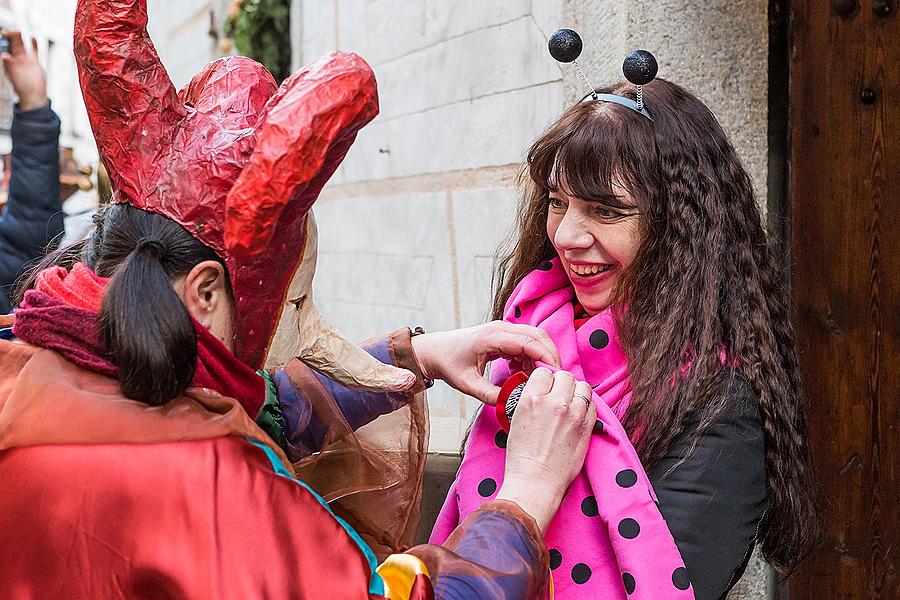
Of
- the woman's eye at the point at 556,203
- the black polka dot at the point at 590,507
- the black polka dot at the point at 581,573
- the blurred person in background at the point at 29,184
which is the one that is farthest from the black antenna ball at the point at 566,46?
the blurred person in background at the point at 29,184

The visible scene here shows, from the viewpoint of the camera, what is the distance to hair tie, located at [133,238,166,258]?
4.52 feet

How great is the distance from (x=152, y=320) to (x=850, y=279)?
1891mm

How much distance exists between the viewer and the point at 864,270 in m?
2.49

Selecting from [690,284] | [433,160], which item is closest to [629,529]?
[690,284]

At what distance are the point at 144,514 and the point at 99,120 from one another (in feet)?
2.02

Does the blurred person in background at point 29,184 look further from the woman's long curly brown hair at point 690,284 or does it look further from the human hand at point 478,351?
the woman's long curly brown hair at point 690,284

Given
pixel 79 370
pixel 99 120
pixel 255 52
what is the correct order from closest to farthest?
pixel 79 370, pixel 99 120, pixel 255 52

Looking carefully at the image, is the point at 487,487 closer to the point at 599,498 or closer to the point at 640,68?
the point at 599,498

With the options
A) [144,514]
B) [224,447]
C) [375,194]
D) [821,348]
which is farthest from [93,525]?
[375,194]

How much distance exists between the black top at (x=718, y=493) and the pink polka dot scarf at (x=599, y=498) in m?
0.05

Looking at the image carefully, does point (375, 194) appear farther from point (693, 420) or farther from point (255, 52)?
point (693, 420)

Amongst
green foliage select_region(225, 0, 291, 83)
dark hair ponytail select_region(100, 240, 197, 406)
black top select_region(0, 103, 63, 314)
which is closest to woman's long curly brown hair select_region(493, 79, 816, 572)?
dark hair ponytail select_region(100, 240, 197, 406)

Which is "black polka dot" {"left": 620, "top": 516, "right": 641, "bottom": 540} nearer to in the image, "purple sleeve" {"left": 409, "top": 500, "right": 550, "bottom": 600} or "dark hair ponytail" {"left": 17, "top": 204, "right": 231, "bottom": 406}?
"purple sleeve" {"left": 409, "top": 500, "right": 550, "bottom": 600}

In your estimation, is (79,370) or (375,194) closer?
(79,370)
